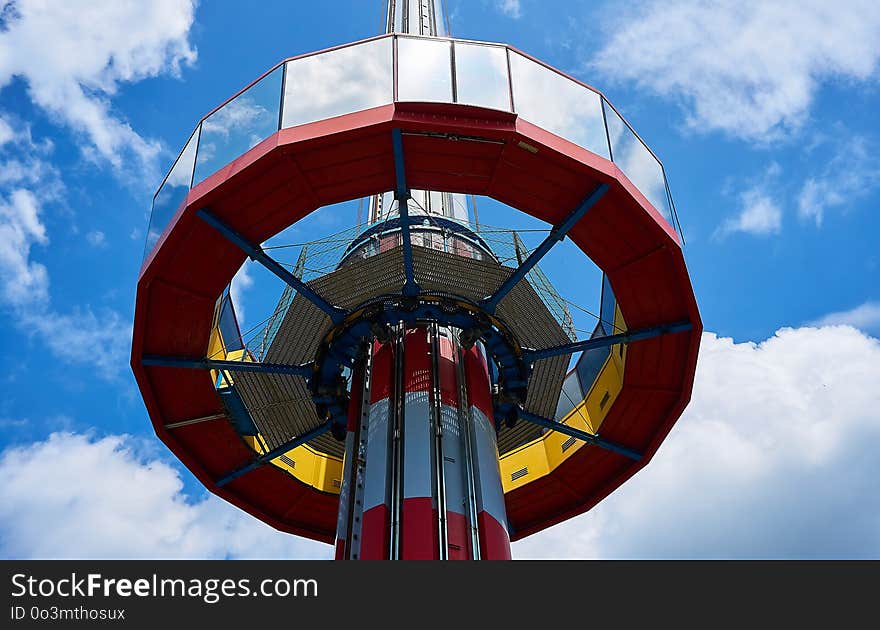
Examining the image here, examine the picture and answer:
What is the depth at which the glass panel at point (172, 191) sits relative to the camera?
15477 millimetres

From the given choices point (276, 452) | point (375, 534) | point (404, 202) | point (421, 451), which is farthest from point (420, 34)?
point (375, 534)

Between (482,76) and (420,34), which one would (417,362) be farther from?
(420,34)

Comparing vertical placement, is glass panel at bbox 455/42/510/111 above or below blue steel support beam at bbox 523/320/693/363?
above

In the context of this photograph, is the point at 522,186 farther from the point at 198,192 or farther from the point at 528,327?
the point at 198,192

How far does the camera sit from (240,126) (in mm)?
15008

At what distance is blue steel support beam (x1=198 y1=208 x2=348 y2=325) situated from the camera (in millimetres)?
14961

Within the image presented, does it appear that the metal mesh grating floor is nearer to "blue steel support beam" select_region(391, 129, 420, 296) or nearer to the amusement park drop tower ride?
the amusement park drop tower ride

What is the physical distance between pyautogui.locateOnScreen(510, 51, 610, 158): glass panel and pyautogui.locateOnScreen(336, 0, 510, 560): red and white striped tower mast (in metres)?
2.81

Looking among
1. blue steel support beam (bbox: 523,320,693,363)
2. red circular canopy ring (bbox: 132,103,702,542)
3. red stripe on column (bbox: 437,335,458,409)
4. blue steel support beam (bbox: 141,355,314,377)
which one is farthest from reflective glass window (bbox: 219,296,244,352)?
blue steel support beam (bbox: 523,320,693,363)

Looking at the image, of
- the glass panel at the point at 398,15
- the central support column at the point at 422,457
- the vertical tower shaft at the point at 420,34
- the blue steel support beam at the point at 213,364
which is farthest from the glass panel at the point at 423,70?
the glass panel at the point at 398,15

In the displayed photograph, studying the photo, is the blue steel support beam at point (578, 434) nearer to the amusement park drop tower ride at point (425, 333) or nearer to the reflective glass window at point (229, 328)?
the amusement park drop tower ride at point (425, 333)

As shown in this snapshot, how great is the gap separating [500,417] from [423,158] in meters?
7.59

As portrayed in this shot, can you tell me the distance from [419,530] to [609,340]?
6051 mm

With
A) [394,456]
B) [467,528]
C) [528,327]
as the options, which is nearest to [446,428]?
[394,456]
